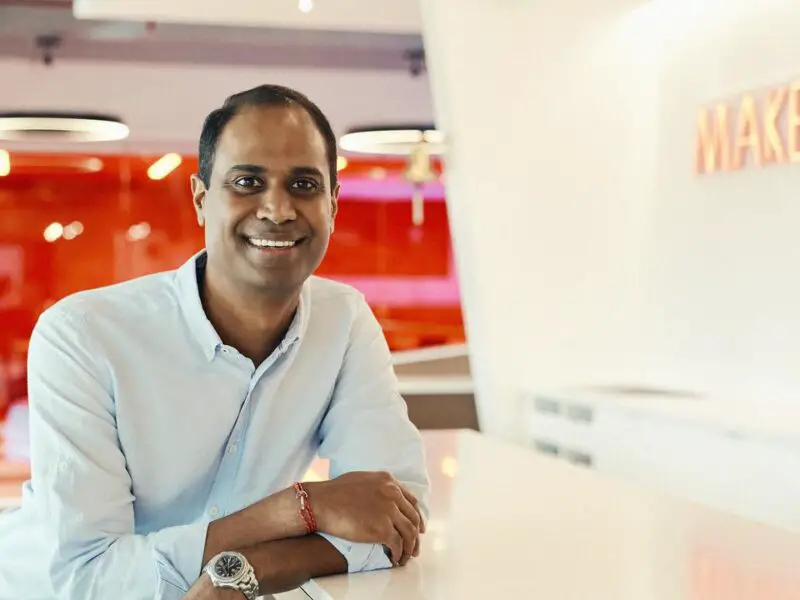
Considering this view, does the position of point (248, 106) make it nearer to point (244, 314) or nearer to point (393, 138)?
point (244, 314)

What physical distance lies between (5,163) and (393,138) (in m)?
2.91

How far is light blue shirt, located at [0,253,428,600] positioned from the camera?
144cm

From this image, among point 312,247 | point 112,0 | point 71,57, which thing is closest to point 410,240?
A: point 71,57

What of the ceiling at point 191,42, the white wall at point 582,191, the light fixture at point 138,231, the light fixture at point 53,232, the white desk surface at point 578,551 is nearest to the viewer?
the white desk surface at point 578,551

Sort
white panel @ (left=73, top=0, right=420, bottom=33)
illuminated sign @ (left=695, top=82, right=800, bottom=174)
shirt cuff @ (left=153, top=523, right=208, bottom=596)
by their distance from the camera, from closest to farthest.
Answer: shirt cuff @ (left=153, top=523, right=208, bottom=596) < illuminated sign @ (left=695, top=82, right=800, bottom=174) < white panel @ (left=73, top=0, right=420, bottom=33)

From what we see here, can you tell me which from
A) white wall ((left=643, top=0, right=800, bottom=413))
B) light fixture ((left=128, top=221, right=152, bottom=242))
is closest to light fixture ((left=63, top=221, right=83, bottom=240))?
light fixture ((left=128, top=221, right=152, bottom=242))

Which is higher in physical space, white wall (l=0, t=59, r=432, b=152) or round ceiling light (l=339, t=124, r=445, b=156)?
white wall (l=0, t=59, r=432, b=152)

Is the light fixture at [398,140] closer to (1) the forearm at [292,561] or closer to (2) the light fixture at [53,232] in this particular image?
(2) the light fixture at [53,232]

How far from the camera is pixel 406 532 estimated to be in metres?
1.44

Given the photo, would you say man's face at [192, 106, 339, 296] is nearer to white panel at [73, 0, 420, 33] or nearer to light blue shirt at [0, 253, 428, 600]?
light blue shirt at [0, 253, 428, 600]

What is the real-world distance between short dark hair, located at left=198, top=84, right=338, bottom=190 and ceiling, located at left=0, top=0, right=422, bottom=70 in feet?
14.0

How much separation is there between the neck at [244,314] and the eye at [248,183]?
15cm

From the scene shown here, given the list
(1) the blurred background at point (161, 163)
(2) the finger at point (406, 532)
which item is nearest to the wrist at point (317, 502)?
(2) the finger at point (406, 532)

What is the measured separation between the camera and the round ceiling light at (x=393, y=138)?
4738mm
